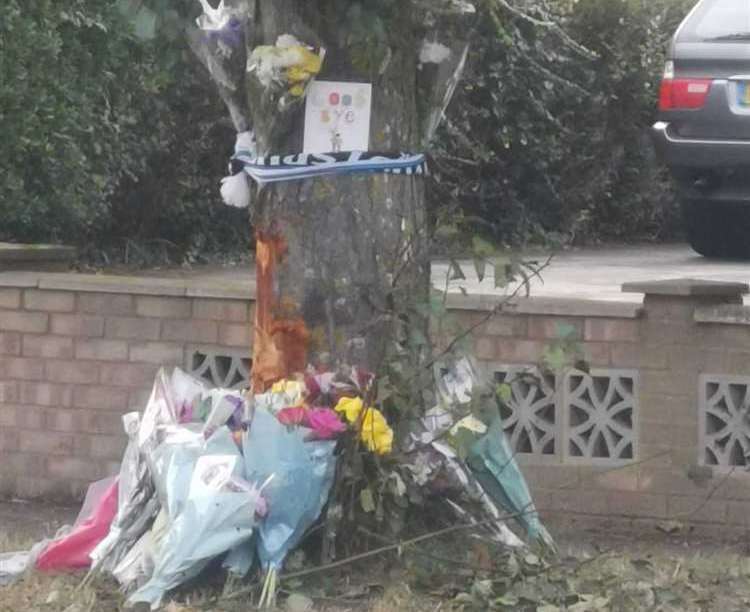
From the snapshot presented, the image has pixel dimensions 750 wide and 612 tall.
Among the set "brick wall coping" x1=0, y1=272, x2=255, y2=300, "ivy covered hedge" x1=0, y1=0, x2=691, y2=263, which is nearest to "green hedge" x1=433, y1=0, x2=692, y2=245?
"ivy covered hedge" x1=0, y1=0, x2=691, y2=263

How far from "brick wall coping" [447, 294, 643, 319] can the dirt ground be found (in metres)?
1.21

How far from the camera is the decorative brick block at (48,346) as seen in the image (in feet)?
24.6

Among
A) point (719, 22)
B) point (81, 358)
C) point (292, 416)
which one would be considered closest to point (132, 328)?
point (81, 358)

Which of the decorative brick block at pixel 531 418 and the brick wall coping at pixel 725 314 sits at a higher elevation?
the brick wall coping at pixel 725 314

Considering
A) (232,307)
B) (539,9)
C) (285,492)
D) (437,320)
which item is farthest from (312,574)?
(539,9)

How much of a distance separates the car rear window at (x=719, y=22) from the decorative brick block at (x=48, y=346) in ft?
13.0

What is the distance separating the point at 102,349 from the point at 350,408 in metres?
2.29

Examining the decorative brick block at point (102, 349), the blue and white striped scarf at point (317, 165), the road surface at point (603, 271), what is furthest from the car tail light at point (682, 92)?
the blue and white striped scarf at point (317, 165)

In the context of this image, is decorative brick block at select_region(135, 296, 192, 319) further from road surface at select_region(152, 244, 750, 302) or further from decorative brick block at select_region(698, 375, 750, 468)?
decorative brick block at select_region(698, 375, 750, 468)

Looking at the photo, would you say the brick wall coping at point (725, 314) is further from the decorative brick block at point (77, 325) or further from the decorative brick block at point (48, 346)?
the decorative brick block at point (48, 346)

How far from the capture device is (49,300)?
7480 millimetres

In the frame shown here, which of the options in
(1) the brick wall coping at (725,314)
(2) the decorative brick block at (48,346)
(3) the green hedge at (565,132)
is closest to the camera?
(1) the brick wall coping at (725,314)

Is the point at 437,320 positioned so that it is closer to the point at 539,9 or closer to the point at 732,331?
the point at 732,331

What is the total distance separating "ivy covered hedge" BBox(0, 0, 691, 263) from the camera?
888 cm
